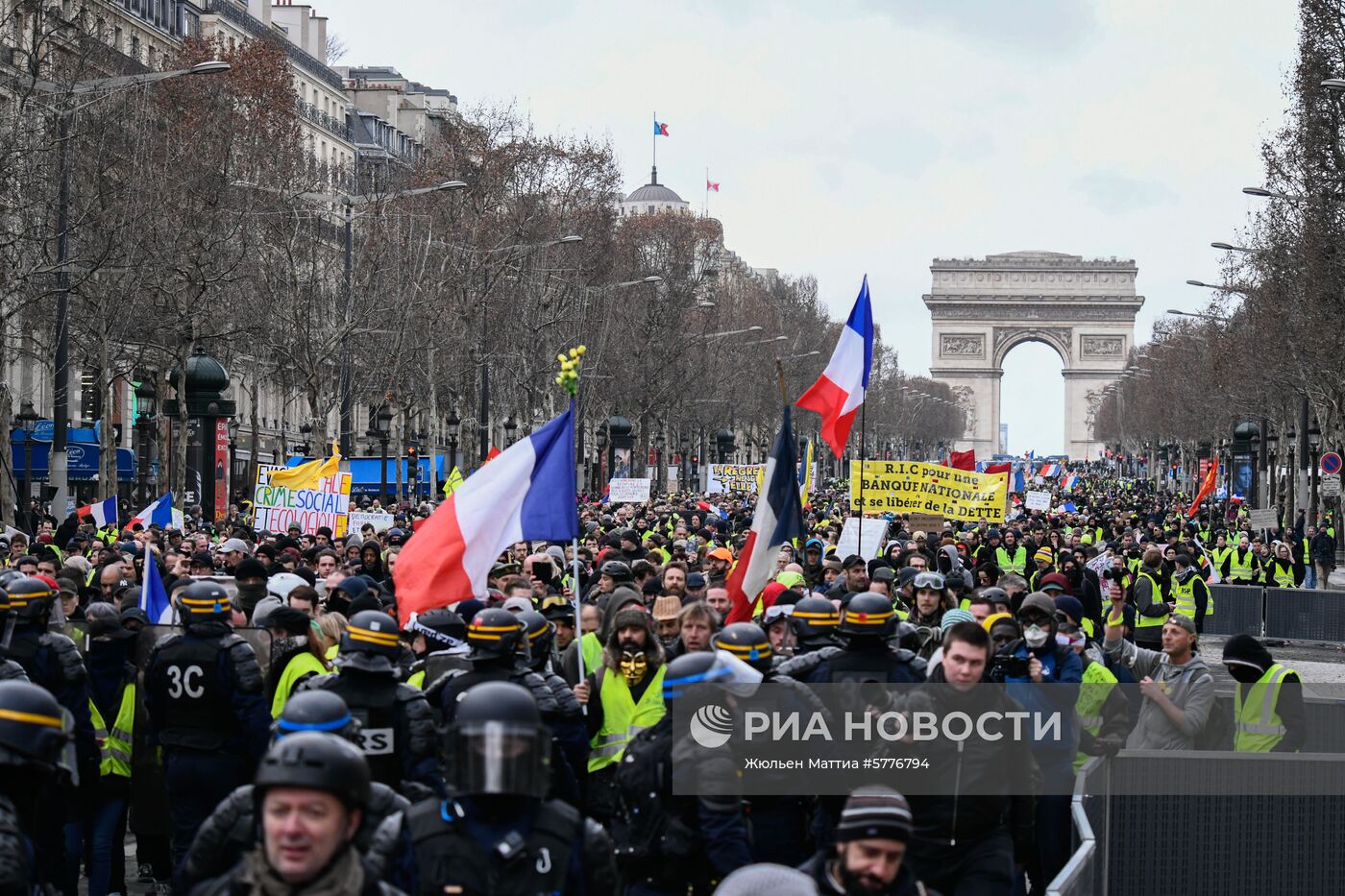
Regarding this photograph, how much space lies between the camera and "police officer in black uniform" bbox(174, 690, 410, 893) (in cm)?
516

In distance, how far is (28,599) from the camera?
8.65 m

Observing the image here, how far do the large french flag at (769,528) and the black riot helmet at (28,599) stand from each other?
4.01m

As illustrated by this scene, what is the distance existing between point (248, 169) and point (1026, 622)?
3442 centimetres

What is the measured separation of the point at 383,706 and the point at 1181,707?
4002 millimetres

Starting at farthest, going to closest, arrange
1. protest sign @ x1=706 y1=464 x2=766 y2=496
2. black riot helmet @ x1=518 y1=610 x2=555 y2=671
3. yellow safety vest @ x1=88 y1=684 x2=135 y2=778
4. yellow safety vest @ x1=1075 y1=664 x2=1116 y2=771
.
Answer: protest sign @ x1=706 y1=464 x2=766 y2=496 < yellow safety vest @ x1=88 y1=684 x2=135 y2=778 < yellow safety vest @ x1=1075 y1=664 x2=1116 y2=771 < black riot helmet @ x1=518 y1=610 x2=555 y2=671

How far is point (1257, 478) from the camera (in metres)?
59.1

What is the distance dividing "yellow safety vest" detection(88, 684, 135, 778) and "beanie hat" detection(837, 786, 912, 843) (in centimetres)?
524

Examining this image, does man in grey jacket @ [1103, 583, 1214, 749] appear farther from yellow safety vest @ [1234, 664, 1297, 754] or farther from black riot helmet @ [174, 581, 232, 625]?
black riot helmet @ [174, 581, 232, 625]

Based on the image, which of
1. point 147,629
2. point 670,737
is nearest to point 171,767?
point 147,629

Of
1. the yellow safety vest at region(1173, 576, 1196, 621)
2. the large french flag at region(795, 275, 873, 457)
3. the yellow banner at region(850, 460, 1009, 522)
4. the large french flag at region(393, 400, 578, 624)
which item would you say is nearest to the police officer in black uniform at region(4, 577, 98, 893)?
the large french flag at region(393, 400, 578, 624)

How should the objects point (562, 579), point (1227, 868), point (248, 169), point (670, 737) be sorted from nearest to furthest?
point (670, 737) → point (1227, 868) → point (562, 579) → point (248, 169)

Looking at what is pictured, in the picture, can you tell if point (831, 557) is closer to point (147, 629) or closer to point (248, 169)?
point (147, 629)

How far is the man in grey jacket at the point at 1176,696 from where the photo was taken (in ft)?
31.3

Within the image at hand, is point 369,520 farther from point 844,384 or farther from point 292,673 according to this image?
point 292,673
